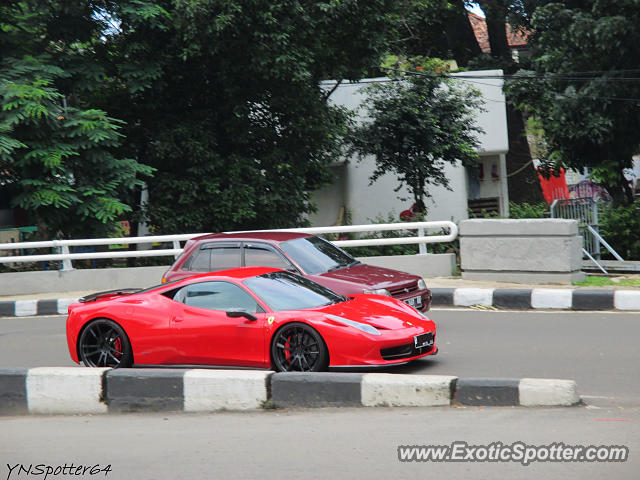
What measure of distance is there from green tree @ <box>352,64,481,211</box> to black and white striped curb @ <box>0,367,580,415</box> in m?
13.7

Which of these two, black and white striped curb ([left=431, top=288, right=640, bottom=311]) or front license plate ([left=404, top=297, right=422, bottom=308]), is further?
black and white striped curb ([left=431, top=288, right=640, bottom=311])

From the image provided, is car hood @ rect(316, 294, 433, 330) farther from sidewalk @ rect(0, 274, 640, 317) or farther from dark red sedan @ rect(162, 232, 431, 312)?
sidewalk @ rect(0, 274, 640, 317)

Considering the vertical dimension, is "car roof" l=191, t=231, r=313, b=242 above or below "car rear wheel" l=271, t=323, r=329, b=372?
above

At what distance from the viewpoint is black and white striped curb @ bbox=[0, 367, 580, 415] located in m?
6.85

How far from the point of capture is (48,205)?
1670 centimetres

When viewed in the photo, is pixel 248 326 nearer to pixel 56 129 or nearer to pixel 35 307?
pixel 35 307

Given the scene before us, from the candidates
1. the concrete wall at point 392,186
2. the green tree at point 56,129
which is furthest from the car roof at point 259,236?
the concrete wall at point 392,186

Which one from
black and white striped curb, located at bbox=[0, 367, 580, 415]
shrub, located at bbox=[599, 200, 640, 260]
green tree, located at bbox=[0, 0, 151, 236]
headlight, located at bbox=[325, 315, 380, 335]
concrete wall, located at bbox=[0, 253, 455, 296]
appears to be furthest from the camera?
shrub, located at bbox=[599, 200, 640, 260]

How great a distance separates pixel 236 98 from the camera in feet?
60.7

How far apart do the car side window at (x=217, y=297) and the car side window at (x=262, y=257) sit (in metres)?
1.69

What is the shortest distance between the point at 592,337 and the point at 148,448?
5808 mm

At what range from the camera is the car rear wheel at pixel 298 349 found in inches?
312

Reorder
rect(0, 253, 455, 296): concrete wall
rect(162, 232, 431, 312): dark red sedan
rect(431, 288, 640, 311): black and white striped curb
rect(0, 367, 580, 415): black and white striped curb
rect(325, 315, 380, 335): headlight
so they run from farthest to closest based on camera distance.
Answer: rect(0, 253, 455, 296): concrete wall → rect(431, 288, 640, 311): black and white striped curb → rect(162, 232, 431, 312): dark red sedan → rect(325, 315, 380, 335): headlight → rect(0, 367, 580, 415): black and white striped curb

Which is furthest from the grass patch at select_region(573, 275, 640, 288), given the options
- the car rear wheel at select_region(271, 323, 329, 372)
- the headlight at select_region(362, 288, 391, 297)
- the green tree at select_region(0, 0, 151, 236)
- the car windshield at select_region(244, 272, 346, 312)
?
the green tree at select_region(0, 0, 151, 236)
